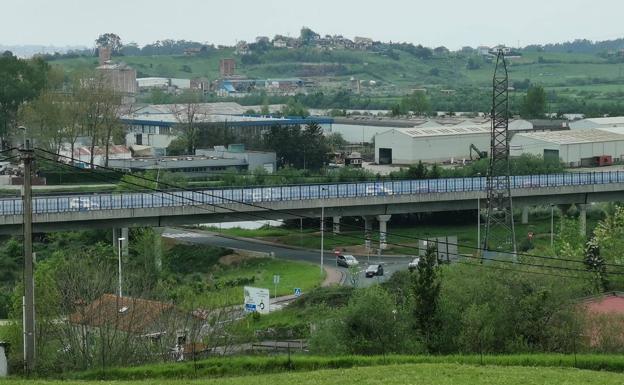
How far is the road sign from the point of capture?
29156 millimetres

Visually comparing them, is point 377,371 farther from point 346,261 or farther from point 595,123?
point 595,123

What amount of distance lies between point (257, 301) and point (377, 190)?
14715mm

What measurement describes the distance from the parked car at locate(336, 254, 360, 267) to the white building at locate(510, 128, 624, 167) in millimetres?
27515

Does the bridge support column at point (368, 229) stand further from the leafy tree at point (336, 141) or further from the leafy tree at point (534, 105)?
the leafy tree at point (534, 105)

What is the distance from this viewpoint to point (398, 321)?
2125 centimetres

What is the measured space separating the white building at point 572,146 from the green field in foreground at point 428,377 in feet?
156

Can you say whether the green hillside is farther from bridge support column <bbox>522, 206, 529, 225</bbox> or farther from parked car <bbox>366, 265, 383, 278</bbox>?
parked car <bbox>366, 265, 383, 278</bbox>

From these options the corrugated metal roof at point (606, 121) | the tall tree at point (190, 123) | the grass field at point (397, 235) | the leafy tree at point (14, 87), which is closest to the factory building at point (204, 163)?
the tall tree at point (190, 123)

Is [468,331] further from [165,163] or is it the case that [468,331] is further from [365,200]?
[165,163]

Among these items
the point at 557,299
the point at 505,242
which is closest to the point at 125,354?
the point at 557,299

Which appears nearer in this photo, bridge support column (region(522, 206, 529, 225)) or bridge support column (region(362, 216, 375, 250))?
bridge support column (region(362, 216, 375, 250))

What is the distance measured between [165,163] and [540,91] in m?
38.4

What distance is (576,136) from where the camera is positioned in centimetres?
6731

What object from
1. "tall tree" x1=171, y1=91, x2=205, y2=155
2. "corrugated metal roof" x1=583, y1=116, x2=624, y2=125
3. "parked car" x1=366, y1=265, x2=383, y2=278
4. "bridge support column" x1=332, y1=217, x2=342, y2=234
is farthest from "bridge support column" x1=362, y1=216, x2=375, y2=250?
Answer: "corrugated metal roof" x1=583, y1=116, x2=624, y2=125
